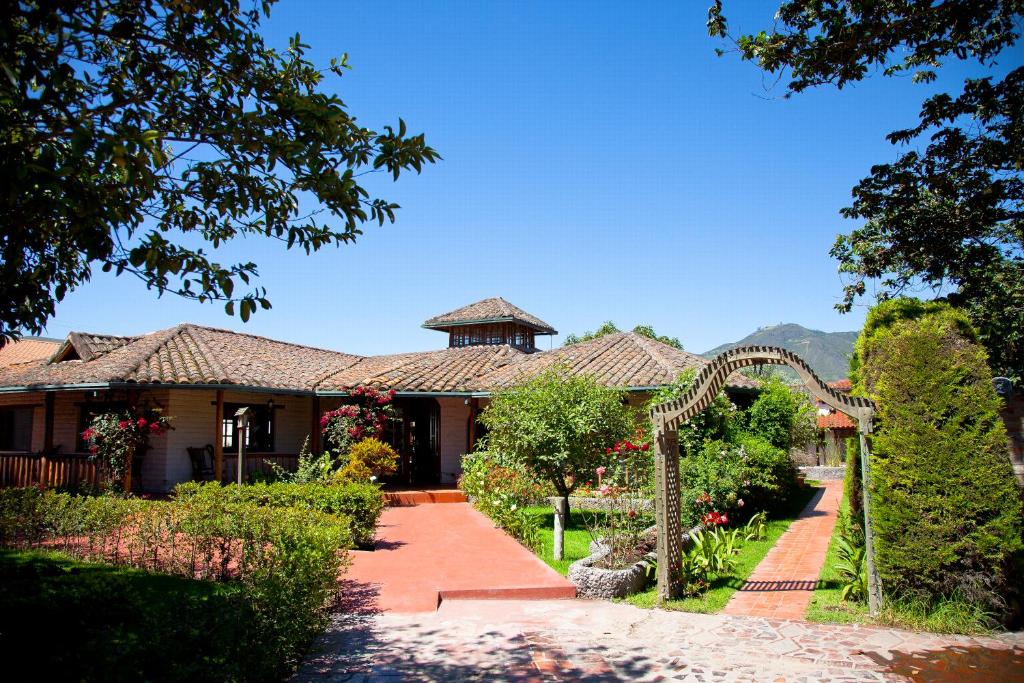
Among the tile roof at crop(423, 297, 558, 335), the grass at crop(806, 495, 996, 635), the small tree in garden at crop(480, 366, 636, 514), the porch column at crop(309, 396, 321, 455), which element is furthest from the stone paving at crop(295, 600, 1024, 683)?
the tile roof at crop(423, 297, 558, 335)

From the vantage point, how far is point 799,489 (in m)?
18.6

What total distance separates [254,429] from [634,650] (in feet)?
49.2

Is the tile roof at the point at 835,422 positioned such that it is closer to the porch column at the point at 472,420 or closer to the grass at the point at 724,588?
the porch column at the point at 472,420

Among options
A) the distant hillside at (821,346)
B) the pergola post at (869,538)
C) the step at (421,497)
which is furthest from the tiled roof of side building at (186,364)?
the distant hillside at (821,346)

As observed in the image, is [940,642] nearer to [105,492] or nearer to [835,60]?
[835,60]

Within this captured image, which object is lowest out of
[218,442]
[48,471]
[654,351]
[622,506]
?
[622,506]

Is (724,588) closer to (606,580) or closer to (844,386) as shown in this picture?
(606,580)

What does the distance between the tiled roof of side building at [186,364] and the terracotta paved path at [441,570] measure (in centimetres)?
622

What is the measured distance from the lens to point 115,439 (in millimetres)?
14125

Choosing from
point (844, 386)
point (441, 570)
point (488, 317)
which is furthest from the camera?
point (844, 386)

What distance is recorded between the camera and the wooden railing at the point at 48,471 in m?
14.5

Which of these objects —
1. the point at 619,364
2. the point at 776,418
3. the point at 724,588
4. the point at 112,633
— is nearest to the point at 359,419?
the point at 619,364

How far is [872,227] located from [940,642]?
867cm

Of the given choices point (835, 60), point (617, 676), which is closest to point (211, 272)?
point (617, 676)
